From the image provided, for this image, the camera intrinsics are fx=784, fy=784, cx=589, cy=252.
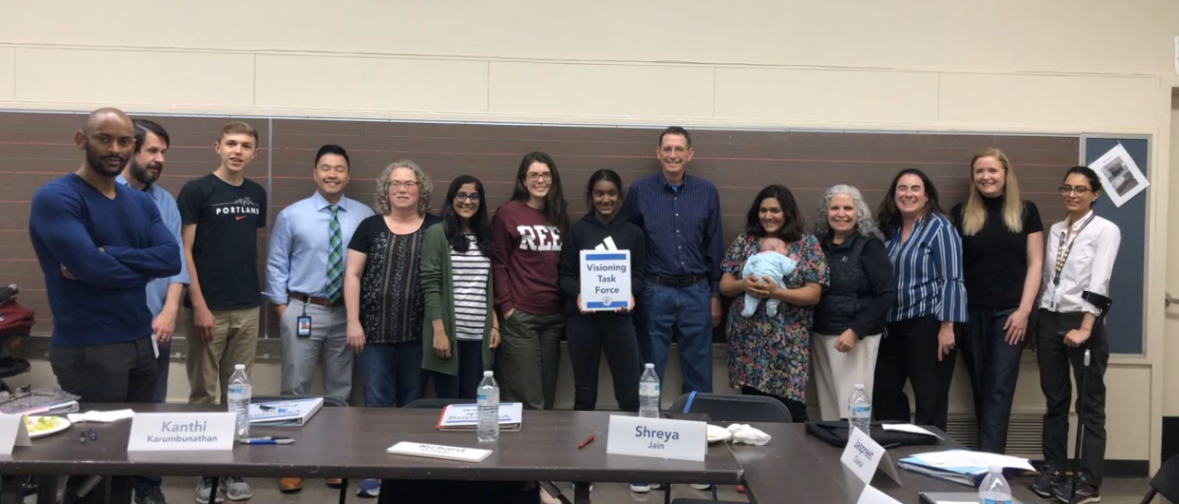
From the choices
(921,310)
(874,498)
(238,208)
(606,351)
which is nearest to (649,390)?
(874,498)

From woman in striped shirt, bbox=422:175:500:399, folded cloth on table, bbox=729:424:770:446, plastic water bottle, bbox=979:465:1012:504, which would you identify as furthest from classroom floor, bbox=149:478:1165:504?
plastic water bottle, bbox=979:465:1012:504

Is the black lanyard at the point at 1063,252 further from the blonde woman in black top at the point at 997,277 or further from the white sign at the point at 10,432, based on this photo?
the white sign at the point at 10,432

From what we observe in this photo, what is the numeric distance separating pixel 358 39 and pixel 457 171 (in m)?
0.92

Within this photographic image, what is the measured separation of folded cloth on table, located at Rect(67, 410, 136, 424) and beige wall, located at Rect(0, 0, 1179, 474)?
76.5 inches

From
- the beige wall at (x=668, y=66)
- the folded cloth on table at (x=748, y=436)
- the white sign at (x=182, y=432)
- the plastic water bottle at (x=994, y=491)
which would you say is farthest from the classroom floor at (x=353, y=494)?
the plastic water bottle at (x=994, y=491)

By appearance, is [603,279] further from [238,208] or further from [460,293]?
[238,208]

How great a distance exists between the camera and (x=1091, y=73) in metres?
4.51

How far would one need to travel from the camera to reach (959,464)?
7.26ft

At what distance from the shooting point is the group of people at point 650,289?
12.7ft

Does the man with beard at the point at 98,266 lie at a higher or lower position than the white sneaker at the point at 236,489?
higher

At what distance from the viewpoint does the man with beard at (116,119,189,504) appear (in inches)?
137

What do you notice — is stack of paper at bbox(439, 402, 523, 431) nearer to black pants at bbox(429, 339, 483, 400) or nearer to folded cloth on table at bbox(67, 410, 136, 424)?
folded cloth on table at bbox(67, 410, 136, 424)

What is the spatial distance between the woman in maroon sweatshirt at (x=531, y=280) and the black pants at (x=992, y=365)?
219 centimetres

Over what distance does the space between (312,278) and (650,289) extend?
5.66ft
